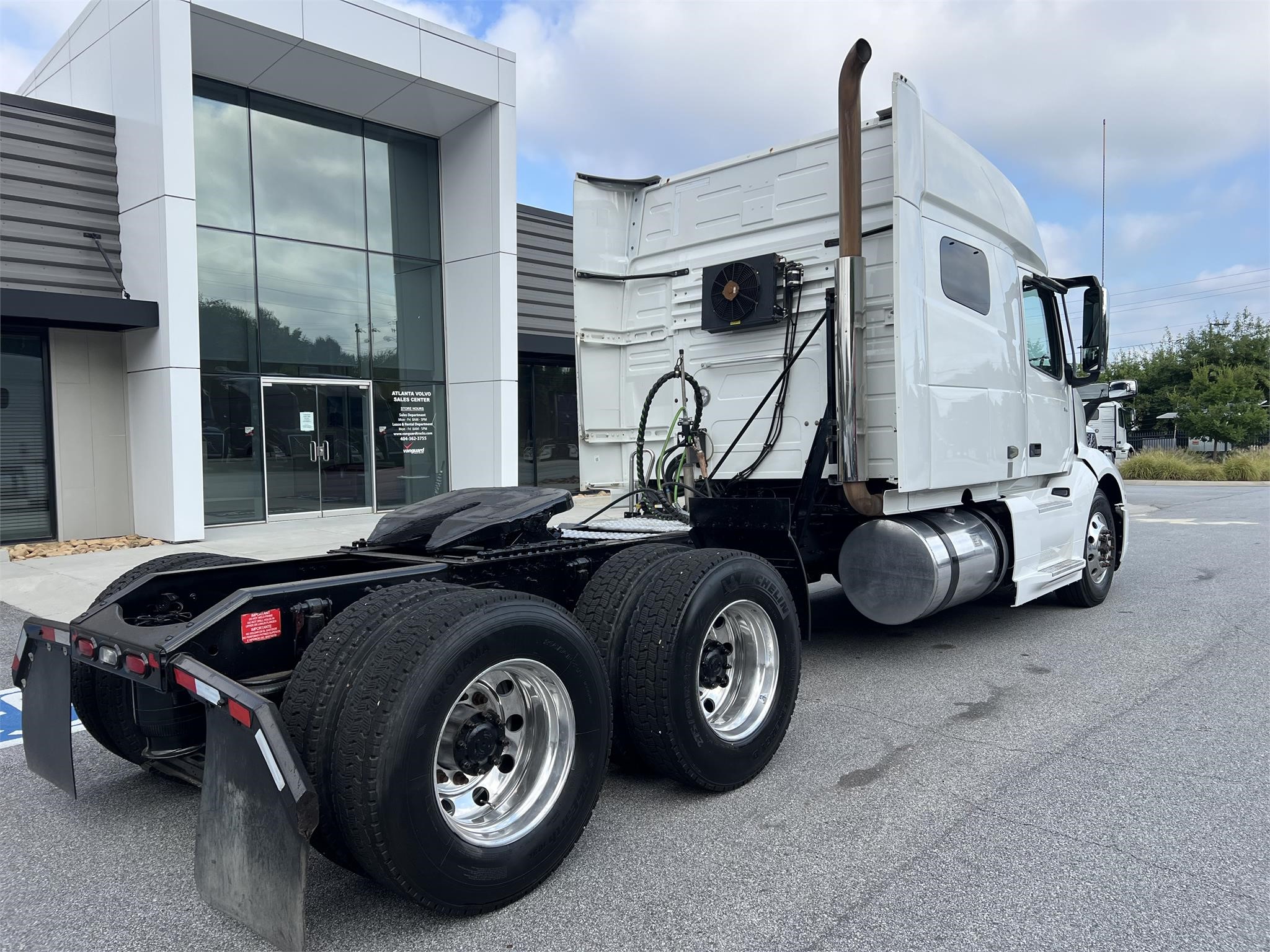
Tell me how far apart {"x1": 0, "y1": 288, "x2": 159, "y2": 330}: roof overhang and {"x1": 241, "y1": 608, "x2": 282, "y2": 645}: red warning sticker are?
10.5 meters

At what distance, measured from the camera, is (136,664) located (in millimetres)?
2852

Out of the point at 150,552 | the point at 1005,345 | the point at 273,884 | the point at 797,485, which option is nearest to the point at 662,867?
the point at 273,884

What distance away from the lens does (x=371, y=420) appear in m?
15.5

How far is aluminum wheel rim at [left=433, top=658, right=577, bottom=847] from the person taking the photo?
2.88m

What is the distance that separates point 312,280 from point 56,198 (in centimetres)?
374

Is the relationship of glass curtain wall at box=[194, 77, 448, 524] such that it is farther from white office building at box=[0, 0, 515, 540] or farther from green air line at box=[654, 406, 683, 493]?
green air line at box=[654, 406, 683, 493]

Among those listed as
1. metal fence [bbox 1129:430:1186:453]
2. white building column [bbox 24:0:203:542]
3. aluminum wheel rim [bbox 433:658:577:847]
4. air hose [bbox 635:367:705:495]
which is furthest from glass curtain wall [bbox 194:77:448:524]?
metal fence [bbox 1129:430:1186:453]

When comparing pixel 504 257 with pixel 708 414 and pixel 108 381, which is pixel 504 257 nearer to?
pixel 108 381

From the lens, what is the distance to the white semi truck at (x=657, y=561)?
258cm

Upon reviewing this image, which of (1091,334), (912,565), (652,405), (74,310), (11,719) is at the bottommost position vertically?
(11,719)

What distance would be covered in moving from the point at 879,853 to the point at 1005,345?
4.16m

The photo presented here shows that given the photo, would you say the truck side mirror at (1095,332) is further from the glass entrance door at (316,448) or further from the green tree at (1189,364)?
the green tree at (1189,364)

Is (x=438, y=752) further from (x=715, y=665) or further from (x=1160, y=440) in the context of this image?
(x=1160, y=440)

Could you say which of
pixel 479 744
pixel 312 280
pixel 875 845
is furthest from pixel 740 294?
pixel 312 280
